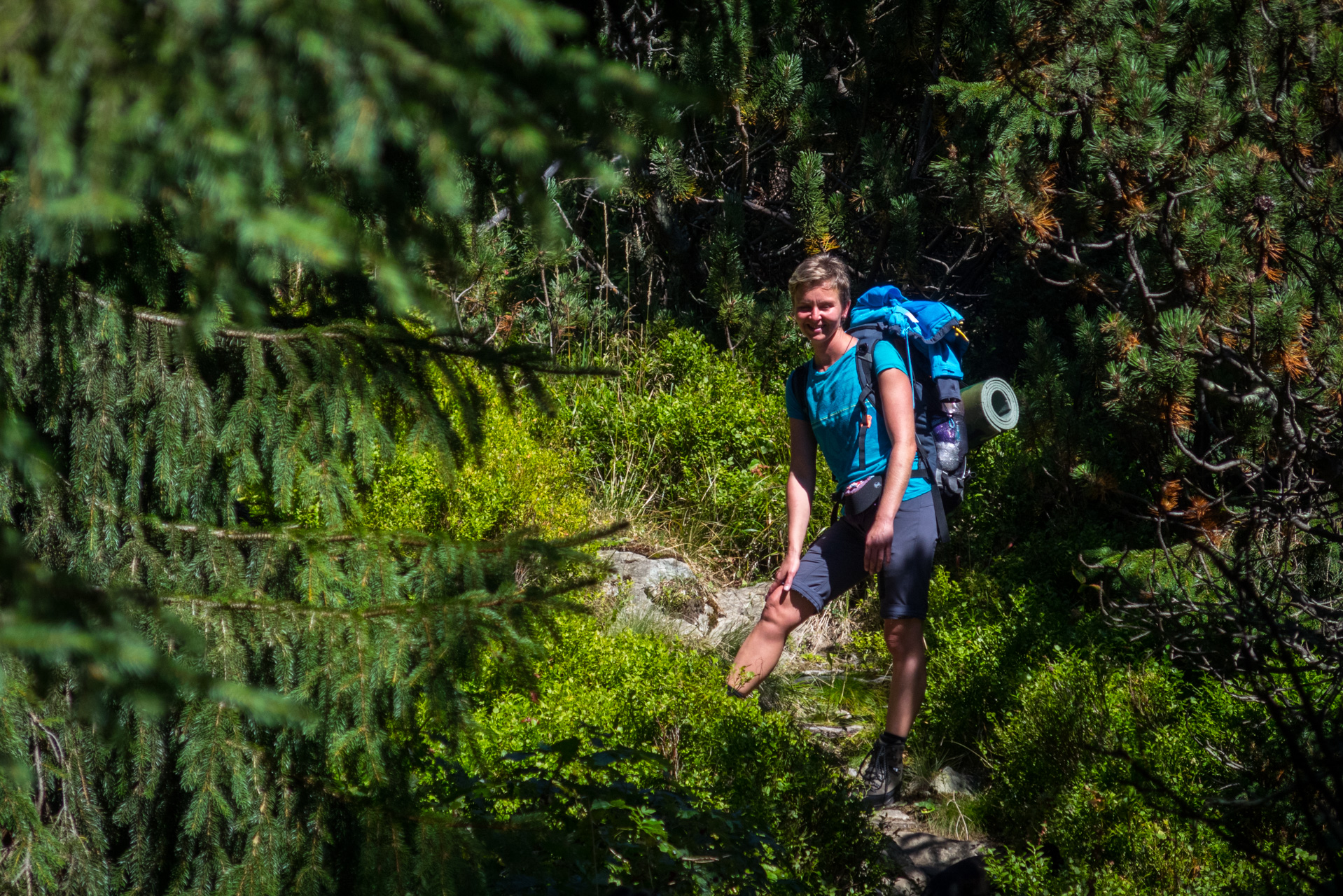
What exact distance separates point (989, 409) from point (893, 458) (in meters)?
1.09

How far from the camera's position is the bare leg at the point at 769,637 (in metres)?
3.98

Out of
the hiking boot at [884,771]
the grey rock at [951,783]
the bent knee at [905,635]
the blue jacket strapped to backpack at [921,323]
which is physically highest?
the blue jacket strapped to backpack at [921,323]

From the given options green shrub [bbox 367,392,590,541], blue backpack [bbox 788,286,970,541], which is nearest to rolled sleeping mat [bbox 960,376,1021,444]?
blue backpack [bbox 788,286,970,541]

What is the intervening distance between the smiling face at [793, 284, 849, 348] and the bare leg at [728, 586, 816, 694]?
108 centimetres

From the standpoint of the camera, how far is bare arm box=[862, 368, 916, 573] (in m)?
3.64

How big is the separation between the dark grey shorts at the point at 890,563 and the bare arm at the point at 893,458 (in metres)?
0.08

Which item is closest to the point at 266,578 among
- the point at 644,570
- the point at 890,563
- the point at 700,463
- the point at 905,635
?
the point at 890,563

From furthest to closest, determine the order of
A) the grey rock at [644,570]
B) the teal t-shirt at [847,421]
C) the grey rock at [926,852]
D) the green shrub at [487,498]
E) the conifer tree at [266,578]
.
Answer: the grey rock at [644,570], the green shrub at [487,498], the teal t-shirt at [847,421], the grey rock at [926,852], the conifer tree at [266,578]

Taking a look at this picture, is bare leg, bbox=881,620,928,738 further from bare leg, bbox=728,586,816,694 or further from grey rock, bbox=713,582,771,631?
grey rock, bbox=713,582,771,631

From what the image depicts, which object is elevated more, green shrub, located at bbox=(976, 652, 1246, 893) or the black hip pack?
the black hip pack

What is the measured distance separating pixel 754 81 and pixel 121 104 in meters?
6.17

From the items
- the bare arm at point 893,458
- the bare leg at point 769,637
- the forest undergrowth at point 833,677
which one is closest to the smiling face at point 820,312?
the bare arm at point 893,458

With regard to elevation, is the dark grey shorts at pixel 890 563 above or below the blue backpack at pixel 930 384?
below

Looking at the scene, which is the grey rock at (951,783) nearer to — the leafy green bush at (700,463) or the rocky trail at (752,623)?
the rocky trail at (752,623)
